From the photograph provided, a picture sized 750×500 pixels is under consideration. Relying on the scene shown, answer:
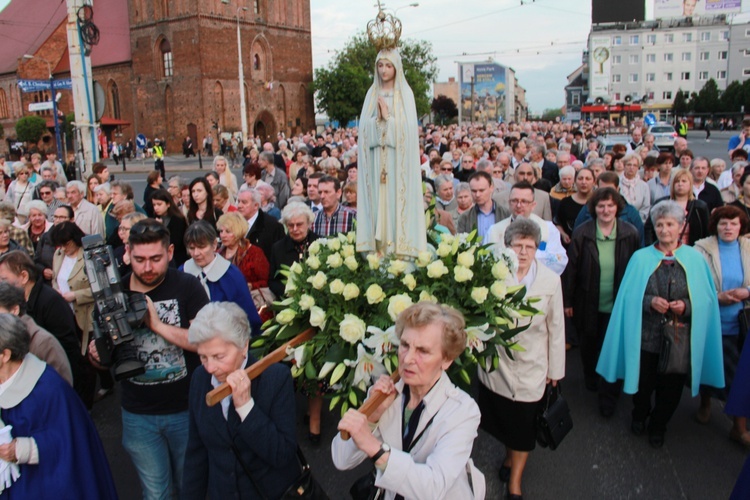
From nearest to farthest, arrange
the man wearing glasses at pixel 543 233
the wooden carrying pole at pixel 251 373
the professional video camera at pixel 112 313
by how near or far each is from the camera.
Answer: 1. the wooden carrying pole at pixel 251 373
2. the professional video camera at pixel 112 313
3. the man wearing glasses at pixel 543 233

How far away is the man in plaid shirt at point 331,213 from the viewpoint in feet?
21.6

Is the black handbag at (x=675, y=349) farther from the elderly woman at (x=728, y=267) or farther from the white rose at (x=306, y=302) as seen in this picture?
the white rose at (x=306, y=302)

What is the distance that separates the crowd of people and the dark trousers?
0.01 metres

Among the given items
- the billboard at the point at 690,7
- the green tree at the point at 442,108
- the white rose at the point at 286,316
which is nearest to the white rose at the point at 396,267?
the white rose at the point at 286,316

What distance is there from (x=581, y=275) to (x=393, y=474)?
4.10m

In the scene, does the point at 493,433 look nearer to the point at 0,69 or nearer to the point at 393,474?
the point at 393,474

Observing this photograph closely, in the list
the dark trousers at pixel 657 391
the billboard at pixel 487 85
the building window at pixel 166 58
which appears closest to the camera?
the dark trousers at pixel 657 391

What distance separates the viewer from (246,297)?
4348 mm

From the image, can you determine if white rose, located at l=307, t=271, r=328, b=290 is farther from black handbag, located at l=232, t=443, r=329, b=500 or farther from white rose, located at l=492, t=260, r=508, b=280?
black handbag, located at l=232, t=443, r=329, b=500

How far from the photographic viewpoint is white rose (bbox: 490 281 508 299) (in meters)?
3.72

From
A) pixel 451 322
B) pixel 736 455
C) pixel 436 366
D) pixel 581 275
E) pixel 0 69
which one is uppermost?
pixel 0 69

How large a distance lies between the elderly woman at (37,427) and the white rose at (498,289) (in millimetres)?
2417

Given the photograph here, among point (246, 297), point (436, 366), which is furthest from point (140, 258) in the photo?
point (436, 366)

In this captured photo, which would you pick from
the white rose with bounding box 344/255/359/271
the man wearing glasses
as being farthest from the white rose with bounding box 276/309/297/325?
the man wearing glasses
